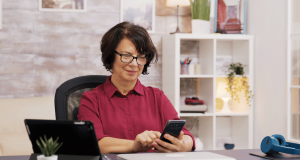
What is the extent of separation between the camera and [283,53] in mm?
2623

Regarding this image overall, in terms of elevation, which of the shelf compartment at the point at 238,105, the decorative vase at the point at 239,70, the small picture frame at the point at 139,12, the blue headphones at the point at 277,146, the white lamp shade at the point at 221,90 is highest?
the small picture frame at the point at 139,12

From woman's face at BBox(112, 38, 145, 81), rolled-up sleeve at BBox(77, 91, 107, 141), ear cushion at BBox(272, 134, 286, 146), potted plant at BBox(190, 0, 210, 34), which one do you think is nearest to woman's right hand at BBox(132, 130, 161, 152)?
rolled-up sleeve at BBox(77, 91, 107, 141)

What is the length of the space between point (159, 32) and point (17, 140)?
1717mm

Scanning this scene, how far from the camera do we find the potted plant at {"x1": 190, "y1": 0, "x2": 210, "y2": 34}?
308 cm

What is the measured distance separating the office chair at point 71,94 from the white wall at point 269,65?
5.39 ft

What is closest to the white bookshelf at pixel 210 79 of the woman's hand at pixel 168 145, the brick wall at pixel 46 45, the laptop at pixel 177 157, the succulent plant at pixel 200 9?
the succulent plant at pixel 200 9

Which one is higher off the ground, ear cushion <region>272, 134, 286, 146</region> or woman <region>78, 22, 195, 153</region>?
woman <region>78, 22, 195, 153</region>

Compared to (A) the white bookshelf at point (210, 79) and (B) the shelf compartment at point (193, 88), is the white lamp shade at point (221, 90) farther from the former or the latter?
(B) the shelf compartment at point (193, 88)

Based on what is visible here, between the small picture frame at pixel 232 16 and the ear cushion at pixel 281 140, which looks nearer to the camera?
the ear cushion at pixel 281 140

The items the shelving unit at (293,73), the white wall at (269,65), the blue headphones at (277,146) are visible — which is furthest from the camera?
the white wall at (269,65)

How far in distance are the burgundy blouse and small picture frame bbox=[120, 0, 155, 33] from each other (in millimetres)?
1612

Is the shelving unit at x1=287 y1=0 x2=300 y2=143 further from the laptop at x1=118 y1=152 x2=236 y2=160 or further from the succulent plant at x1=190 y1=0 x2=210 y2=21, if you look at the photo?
the laptop at x1=118 y1=152 x2=236 y2=160

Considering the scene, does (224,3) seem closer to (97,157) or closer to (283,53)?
(283,53)

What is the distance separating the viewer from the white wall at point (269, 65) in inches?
104
